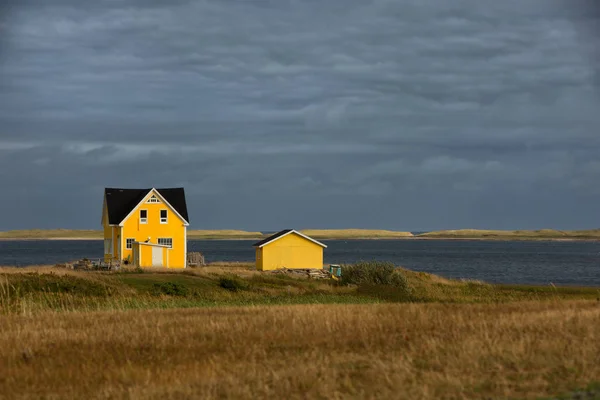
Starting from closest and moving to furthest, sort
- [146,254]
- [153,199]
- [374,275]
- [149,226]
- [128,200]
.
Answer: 1. [374,275]
2. [146,254]
3. [149,226]
4. [153,199]
5. [128,200]

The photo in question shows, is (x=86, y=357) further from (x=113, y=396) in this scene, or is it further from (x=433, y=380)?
(x=433, y=380)

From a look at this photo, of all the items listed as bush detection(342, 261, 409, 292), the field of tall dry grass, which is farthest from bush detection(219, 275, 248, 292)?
the field of tall dry grass

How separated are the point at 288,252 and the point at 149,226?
40.0 ft

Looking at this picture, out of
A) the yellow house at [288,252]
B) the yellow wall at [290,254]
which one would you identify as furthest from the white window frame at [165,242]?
the yellow wall at [290,254]

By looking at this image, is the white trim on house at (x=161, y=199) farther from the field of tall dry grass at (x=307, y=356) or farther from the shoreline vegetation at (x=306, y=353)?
the field of tall dry grass at (x=307, y=356)

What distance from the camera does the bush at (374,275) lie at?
55094mm

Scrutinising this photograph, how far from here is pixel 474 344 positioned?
586 inches

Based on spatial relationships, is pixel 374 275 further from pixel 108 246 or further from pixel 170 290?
pixel 108 246

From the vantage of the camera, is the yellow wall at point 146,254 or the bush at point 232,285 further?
the yellow wall at point 146,254

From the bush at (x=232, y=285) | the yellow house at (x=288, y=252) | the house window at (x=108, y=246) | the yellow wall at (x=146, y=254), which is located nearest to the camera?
the bush at (x=232, y=285)

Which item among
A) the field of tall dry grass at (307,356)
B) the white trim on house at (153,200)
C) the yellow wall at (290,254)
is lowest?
the field of tall dry grass at (307,356)

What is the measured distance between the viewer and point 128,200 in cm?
6994

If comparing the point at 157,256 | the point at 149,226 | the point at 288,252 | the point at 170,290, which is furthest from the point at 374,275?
the point at 149,226

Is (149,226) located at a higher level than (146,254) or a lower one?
higher
